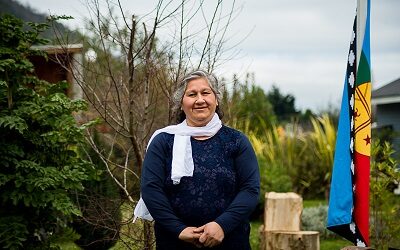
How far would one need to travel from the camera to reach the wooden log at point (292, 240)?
5.34m

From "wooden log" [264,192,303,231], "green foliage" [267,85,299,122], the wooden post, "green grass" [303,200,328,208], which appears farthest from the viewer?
"green foliage" [267,85,299,122]

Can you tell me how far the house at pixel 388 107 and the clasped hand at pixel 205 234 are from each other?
40.6 ft

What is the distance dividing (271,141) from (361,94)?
30.3 ft

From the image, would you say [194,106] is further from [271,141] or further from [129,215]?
[271,141]

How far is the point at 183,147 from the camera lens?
312 centimetres

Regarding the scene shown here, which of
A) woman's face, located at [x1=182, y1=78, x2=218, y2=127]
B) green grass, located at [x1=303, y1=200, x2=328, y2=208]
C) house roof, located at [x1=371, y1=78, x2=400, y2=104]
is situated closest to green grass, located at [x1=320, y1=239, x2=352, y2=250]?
green grass, located at [x1=303, y1=200, x2=328, y2=208]

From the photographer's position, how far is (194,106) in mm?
3195

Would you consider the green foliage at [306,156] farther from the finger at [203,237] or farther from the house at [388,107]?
the finger at [203,237]

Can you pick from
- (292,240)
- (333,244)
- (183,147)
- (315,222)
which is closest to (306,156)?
(315,222)

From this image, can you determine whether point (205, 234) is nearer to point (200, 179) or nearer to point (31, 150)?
point (200, 179)

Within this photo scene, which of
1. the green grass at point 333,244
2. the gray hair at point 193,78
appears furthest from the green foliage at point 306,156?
the gray hair at point 193,78

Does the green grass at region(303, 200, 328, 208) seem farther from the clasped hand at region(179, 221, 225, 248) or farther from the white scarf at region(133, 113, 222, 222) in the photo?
the clasped hand at region(179, 221, 225, 248)

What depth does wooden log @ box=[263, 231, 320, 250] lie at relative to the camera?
5.34m

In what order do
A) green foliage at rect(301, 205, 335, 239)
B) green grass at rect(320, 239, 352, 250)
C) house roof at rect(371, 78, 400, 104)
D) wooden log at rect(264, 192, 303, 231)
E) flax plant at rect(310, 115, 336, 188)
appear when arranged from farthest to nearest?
house roof at rect(371, 78, 400, 104)
flax plant at rect(310, 115, 336, 188)
green foliage at rect(301, 205, 335, 239)
green grass at rect(320, 239, 352, 250)
wooden log at rect(264, 192, 303, 231)
